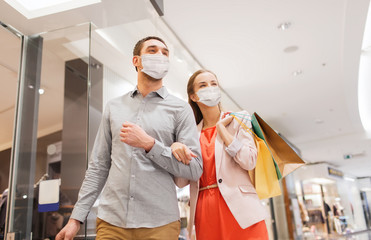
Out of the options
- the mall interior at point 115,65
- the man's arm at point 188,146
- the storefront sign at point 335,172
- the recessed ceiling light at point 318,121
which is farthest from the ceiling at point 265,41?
the storefront sign at point 335,172

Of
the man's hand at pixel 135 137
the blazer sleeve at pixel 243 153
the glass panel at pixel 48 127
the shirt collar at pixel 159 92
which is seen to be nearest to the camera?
the man's hand at pixel 135 137

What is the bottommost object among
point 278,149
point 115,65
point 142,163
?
point 142,163

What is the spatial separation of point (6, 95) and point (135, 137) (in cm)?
252

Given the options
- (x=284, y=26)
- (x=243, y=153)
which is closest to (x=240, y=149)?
(x=243, y=153)

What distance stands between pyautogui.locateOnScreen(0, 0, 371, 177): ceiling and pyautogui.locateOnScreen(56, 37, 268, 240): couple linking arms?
0.26 metres

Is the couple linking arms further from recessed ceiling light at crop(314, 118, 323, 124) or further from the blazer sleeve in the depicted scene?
recessed ceiling light at crop(314, 118, 323, 124)

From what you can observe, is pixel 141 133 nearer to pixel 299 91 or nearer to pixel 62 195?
pixel 62 195

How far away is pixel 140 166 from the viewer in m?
1.29

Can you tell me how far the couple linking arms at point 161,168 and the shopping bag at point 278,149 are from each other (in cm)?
11

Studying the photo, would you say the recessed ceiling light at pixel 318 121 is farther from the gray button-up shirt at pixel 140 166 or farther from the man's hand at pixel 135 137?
the man's hand at pixel 135 137

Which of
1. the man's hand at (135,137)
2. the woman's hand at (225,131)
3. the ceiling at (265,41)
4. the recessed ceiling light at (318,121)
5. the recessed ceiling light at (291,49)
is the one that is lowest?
the man's hand at (135,137)

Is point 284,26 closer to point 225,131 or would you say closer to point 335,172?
point 225,131

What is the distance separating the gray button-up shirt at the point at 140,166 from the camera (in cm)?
124

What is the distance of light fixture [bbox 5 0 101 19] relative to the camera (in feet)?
9.39
